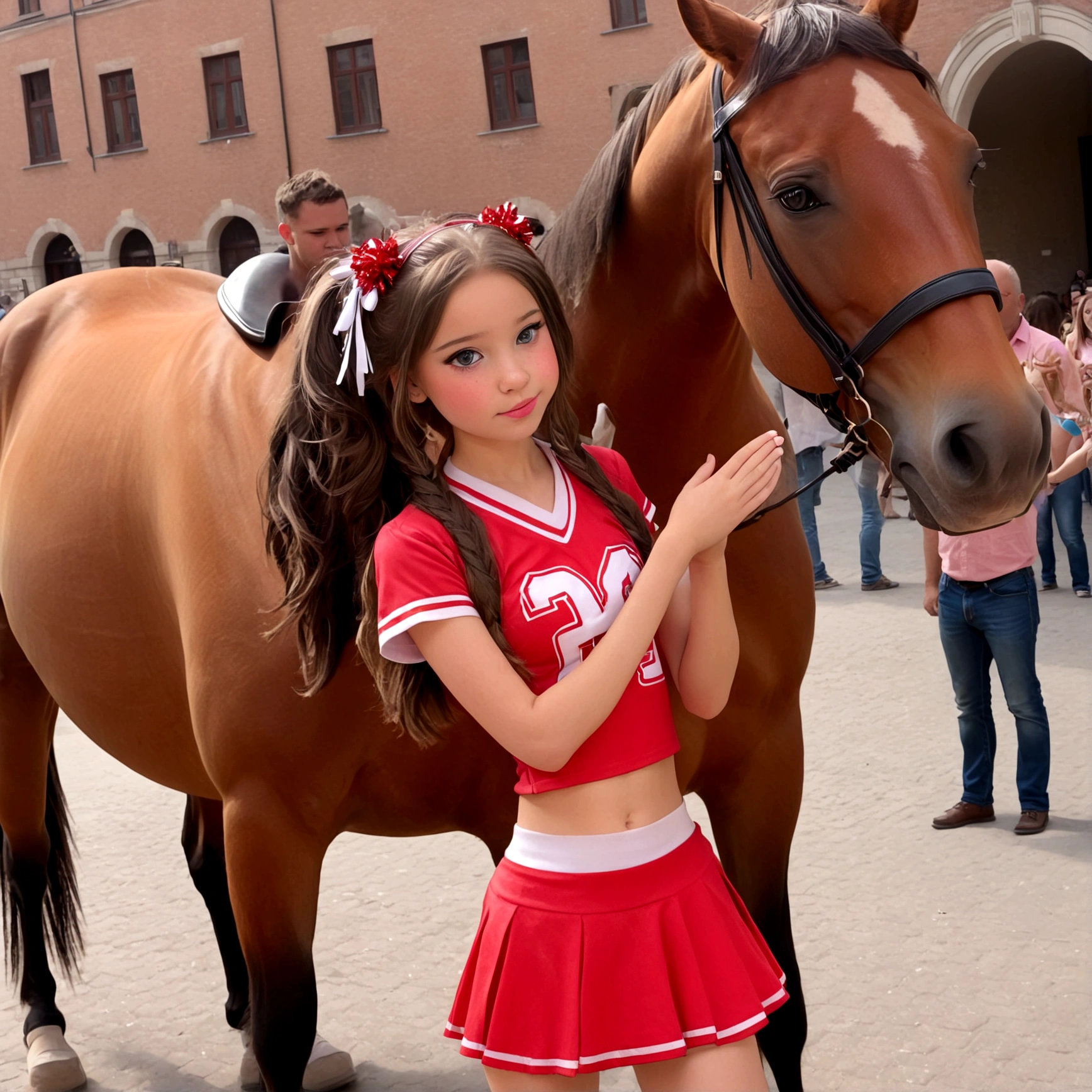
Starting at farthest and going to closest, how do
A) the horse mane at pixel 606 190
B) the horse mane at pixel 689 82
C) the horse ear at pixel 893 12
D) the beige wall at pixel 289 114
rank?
1. the beige wall at pixel 289 114
2. the horse mane at pixel 606 190
3. the horse ear at pixel 893 12
4. the horse mane at pixel 689 82

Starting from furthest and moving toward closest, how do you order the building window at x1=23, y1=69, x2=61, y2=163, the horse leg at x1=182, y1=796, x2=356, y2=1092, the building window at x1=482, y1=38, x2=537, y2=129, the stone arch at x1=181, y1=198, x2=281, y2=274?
1. the building window at x1=23, y1=69, x2=61, y2=163
2. the stone arch at x1=181, y1=198, x2=281, y2=274
3. the building window at x1=482, y1=38, x2=537, y2=129
4. the horse leg at x1=182, y1=796, x2=356, y2=1092

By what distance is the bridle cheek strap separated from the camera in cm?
173

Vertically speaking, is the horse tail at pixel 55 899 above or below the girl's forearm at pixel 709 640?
below

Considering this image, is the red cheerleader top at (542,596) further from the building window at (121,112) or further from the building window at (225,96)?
the building window at (121,112)

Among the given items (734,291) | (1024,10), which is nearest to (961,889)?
(734,291)

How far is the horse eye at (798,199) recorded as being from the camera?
1869 mm

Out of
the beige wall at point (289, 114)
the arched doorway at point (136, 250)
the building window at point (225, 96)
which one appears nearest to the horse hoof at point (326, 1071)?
the beige wall at point (289, 114)

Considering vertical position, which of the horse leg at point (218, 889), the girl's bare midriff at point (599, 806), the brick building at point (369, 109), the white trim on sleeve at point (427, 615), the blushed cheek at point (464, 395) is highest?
the brick building at point (369, 109)

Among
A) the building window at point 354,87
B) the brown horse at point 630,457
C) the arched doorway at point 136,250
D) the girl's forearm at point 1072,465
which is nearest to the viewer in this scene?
the brown horse at point 630,457

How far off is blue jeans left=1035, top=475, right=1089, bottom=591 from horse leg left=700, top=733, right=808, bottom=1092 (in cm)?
603

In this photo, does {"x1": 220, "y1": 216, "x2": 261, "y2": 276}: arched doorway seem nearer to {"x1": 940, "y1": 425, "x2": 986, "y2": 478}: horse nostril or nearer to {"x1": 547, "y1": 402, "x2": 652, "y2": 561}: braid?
{"x1": 547, "y1": 402, "x2": 652, "y2": 561}: braid

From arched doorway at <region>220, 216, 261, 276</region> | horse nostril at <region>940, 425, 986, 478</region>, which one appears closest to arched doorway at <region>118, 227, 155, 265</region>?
arched doorway at <region>220, 216, 261, 276</region>

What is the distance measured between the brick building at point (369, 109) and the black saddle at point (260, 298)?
1602 cm

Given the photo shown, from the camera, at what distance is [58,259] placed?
32031 mm
